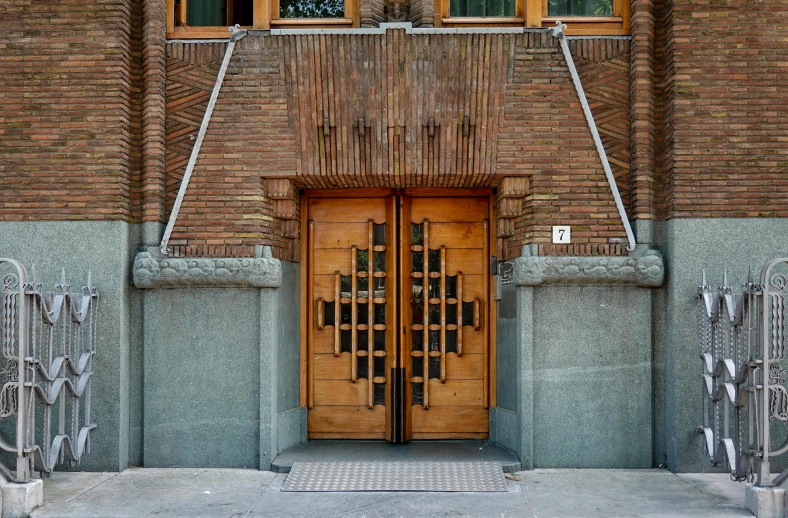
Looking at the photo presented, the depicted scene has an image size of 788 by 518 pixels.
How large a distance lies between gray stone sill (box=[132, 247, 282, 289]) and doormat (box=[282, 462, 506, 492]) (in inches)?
68.8

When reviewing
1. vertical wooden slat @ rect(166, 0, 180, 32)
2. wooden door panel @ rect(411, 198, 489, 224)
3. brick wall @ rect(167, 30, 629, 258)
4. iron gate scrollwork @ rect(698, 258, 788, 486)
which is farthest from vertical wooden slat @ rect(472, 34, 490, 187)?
vertical wooden slat @ rect(166, 0, 180, 32)

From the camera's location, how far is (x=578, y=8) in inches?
288

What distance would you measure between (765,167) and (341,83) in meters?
3.90

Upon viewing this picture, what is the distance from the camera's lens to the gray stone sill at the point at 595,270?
6.85 m

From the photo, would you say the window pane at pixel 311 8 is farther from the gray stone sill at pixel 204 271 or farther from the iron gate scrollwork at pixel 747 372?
the iron gate scrollwork at pixel 747 372

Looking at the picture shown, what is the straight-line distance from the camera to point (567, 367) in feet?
23.0

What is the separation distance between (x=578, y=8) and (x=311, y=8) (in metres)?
2.59

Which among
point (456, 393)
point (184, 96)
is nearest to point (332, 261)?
point (456, 393)

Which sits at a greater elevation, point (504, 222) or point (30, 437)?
point (504, 222)

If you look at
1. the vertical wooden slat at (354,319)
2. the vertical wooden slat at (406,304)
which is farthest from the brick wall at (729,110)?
the vertical wooden slat at (354,319)

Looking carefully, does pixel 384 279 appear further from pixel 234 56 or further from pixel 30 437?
pixel 30 437

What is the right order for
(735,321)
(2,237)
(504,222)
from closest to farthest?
(735,321) → (2,237) → (504,222)

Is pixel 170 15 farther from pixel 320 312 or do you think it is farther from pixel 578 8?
pixel 578 8

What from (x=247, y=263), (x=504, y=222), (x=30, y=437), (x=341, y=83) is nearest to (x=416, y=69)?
(x=341, y=83)
